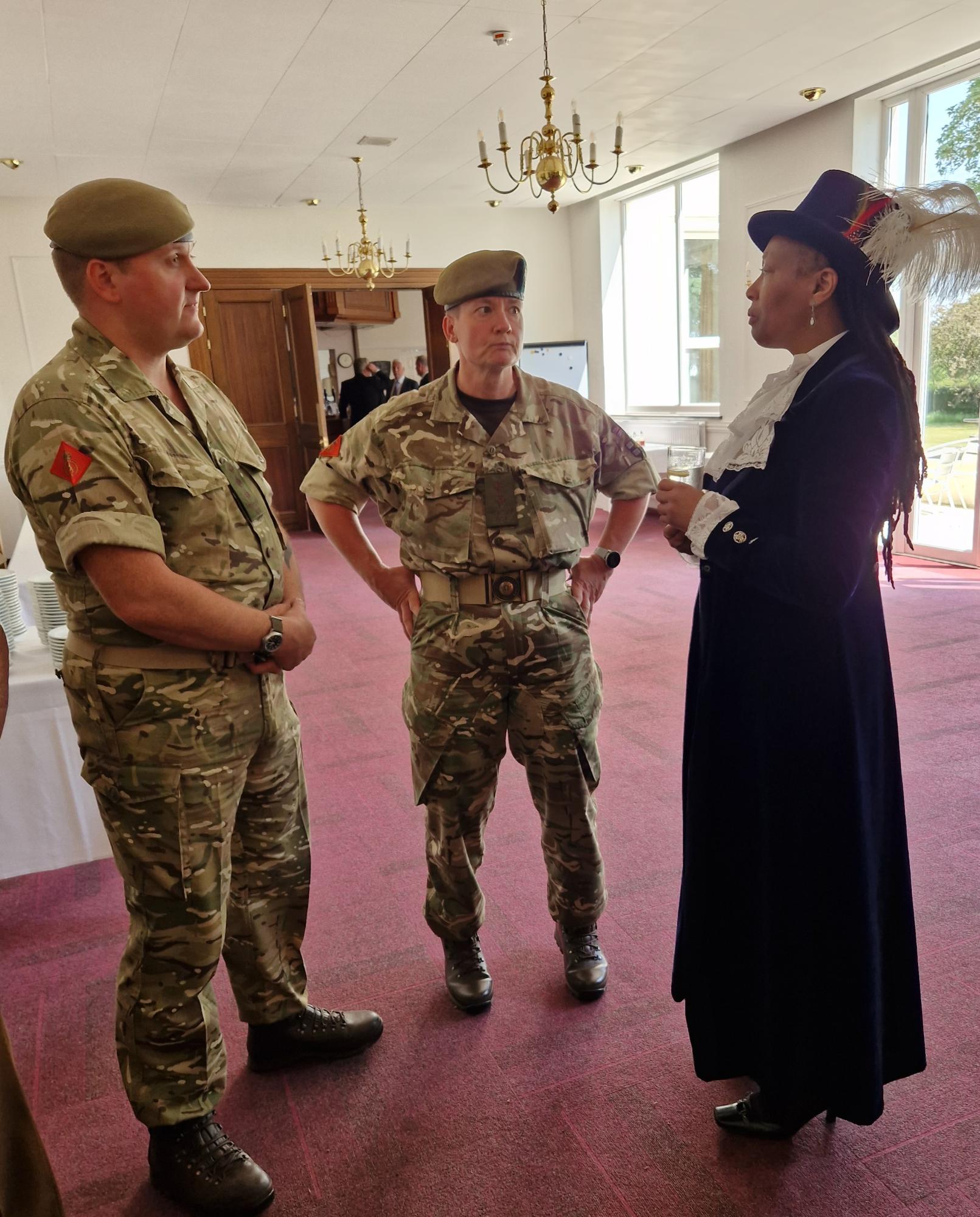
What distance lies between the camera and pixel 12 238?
300 inches

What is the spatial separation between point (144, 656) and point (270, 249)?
26.8 ft

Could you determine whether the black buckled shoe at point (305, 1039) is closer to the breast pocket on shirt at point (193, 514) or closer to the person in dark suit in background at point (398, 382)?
the breast pocket on shirt at point (193, 514)

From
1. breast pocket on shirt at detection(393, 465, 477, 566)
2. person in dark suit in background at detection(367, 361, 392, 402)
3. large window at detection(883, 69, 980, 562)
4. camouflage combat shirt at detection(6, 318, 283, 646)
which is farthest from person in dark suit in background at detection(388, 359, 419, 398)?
camouflage combat shirt at detection(6, 318, 283, 646)

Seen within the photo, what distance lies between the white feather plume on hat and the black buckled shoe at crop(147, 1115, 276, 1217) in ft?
5.87

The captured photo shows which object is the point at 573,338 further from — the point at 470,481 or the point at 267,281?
the point at 470,481

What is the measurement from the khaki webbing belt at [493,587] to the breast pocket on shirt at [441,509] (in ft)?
0.15

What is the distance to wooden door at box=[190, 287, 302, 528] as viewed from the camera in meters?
8.55

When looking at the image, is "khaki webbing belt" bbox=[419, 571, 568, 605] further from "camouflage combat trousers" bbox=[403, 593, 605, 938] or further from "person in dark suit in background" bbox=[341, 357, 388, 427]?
"person in dark suit in background" bbox=[341, 357, 388, 427]

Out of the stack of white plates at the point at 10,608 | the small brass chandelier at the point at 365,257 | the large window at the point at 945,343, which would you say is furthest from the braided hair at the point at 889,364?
the small brass chandelier at the point at 365,257

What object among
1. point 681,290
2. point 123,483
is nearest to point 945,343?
point 681,290

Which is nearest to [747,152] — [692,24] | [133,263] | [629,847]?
[692,24]

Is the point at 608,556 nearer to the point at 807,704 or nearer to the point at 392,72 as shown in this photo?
the point at 807,704

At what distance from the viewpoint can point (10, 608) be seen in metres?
2.68

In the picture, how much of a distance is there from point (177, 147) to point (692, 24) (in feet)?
11.9
